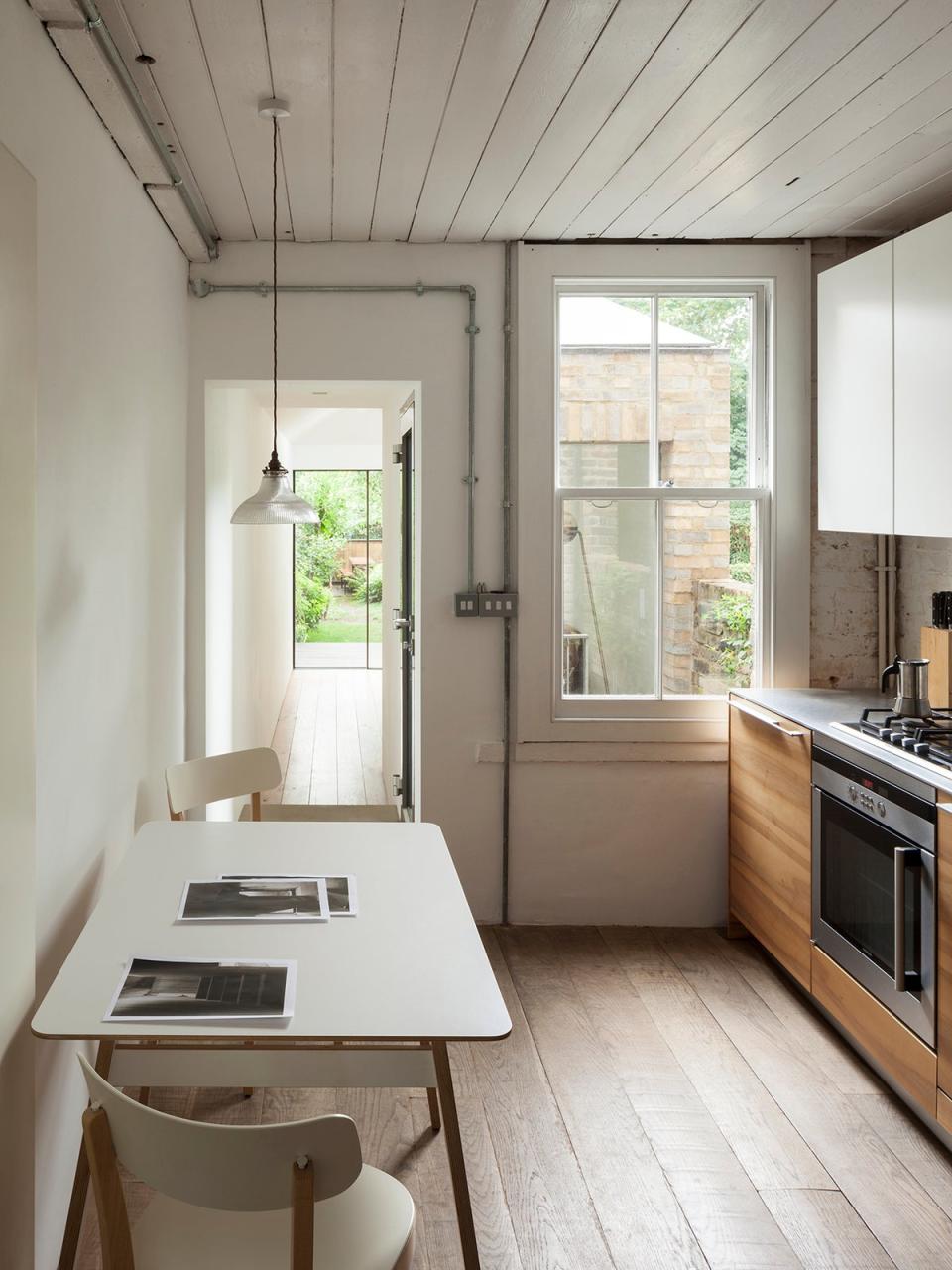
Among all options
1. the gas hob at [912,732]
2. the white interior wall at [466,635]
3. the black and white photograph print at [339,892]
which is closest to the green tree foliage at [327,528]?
the white interior wall at [466,635]

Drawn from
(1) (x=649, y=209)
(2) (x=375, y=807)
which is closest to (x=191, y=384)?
(1) (x=649, y=209)

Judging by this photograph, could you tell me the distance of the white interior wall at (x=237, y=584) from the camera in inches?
175

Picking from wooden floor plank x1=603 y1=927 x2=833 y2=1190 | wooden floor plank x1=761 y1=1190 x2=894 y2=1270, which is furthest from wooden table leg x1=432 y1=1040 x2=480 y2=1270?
wooden floor plank x1=603 y1=927 x2=833 y2=1190

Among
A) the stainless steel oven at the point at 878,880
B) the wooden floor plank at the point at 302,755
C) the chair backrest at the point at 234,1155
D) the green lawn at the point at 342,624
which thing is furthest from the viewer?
the green lawn at the point at 342,624

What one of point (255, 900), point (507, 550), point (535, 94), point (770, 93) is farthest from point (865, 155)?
point (255, 900)

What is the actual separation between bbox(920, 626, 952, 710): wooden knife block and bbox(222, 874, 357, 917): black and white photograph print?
195 cm

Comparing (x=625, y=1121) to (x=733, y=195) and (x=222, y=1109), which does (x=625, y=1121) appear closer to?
(x=222, y=1109)

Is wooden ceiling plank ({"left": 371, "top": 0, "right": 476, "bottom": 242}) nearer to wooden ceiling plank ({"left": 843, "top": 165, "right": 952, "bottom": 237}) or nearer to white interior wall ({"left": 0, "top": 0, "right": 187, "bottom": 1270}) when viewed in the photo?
white interior wall ({"left": 0, "top": 0, "right": 187, "bottom": 1270})

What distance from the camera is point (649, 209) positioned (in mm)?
3691

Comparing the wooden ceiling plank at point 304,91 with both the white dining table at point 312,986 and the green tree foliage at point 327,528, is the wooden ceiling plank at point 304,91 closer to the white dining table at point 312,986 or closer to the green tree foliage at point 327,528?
the white dining table at point 312,986

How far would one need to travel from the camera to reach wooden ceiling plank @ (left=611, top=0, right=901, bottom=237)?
2.30 m

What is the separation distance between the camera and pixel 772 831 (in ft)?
12.3

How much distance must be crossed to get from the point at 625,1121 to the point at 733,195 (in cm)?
279

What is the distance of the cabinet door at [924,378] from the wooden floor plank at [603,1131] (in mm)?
1817
